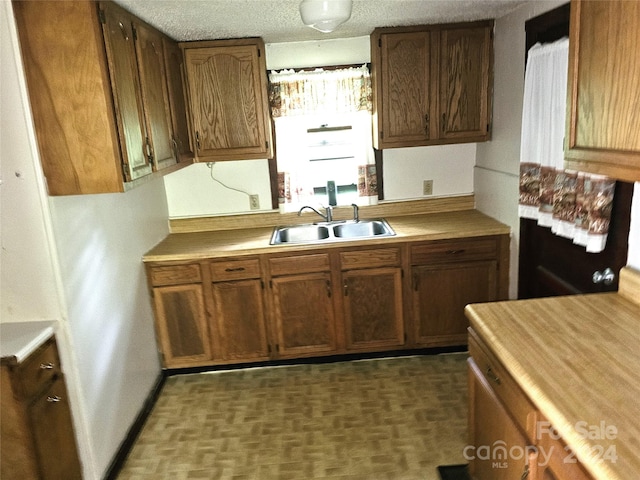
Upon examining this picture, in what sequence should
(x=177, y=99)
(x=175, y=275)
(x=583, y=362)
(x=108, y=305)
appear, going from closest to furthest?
(x=583, y=362) < (x=108, y=305) < (x=177, y=99) < (x=175, y=275)

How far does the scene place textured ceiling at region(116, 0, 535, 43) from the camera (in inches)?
86.4

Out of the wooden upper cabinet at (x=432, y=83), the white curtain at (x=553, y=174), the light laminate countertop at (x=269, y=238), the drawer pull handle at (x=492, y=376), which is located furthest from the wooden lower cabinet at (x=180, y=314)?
the white curtain at (x=553, y=174)

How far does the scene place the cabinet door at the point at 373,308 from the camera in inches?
117

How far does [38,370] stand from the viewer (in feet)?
5.92

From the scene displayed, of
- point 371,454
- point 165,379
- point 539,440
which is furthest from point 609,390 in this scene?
point 165,379

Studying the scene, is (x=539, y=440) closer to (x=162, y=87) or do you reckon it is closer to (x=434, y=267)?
(x=434, y=267)

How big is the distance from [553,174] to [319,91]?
5.34 ft

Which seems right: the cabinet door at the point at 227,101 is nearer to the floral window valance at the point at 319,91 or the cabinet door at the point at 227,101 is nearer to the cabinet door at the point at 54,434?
the floral window valance at the point at 319,91

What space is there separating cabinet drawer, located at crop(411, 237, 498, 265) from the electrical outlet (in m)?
0.66

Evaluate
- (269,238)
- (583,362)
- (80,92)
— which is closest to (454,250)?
(269,238)

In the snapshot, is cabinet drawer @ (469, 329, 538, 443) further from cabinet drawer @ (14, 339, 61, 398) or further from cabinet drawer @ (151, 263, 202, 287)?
cabinet drawer @ (151, 263, 202, 287)

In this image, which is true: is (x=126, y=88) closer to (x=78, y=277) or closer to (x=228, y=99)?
(x=78, y=277)

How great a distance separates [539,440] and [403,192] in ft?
7.73

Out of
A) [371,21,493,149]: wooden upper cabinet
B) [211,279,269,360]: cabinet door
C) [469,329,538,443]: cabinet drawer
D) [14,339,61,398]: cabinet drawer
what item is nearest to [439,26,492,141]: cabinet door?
[371,21,493,149]: wooden upper cabinet
